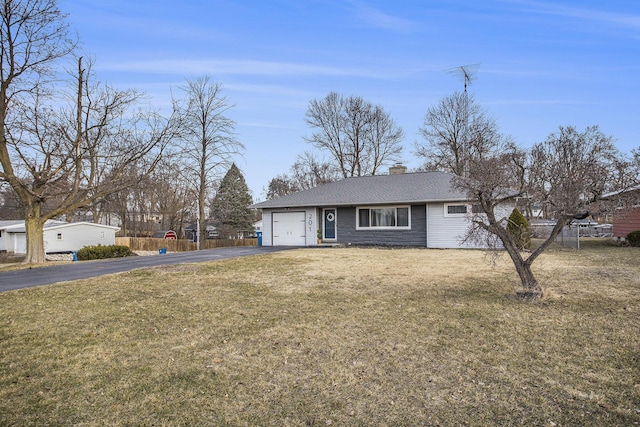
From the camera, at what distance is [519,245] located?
7.70 m

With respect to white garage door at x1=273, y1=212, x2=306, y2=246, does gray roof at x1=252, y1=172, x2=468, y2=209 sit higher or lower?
higher

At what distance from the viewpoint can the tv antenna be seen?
82.7 ft

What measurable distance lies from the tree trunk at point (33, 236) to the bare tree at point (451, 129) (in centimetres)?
2691

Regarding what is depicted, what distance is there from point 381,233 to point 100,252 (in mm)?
16630

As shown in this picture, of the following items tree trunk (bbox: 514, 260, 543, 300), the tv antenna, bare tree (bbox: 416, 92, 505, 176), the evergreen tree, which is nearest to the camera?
tree trunk (bbox: 514, 260, 543, 300)

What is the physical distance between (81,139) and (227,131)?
1516 cm

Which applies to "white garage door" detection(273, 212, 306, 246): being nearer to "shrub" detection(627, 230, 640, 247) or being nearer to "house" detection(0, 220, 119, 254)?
"shrub" detection(627, 230, 640, 247)

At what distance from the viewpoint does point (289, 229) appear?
805 inches

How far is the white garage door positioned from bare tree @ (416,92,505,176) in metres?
16.3

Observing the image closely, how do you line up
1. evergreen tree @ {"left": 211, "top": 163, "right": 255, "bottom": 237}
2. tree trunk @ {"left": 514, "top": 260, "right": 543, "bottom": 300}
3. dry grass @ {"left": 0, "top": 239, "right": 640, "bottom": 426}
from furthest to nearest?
evergreen tree @ {"left": 211, "top": 163, "right": 255, "bottom": 237}, tree trunk @ {"left": 514, "top": 260, "right": 543, "bottom": 300}, dry grass @ {"left": 0, "top": 239, "right": 640, "bottom": 426}

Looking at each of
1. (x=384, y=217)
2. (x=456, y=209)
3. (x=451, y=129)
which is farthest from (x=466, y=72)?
(x=384, y=217)

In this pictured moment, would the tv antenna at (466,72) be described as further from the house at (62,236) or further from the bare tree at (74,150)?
the house at (62,236)

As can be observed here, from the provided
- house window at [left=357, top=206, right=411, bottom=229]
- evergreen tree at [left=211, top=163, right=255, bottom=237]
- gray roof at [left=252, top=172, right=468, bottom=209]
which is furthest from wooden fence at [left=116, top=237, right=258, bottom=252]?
house window at [left=357, top=206, right=411, bottom=229]

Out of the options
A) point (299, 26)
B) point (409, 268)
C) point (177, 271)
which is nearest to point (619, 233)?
point (409, 268)
